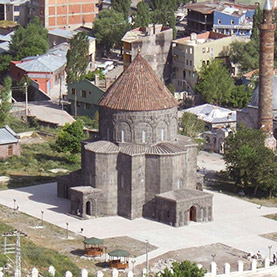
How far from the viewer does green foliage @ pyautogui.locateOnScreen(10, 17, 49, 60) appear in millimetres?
126812

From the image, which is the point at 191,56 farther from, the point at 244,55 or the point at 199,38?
the point at 199,38

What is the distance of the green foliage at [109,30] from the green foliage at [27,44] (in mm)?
6287

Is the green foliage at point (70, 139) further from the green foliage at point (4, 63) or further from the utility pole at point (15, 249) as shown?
the green foliage at point (4, 63)

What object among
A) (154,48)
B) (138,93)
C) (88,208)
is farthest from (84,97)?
(88,208)

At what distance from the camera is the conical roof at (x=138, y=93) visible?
2985 inches

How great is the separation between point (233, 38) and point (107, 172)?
49.6 m

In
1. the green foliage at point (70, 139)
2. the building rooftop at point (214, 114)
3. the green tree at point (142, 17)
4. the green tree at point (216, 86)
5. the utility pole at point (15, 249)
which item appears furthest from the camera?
the green tree at point (142, 17)

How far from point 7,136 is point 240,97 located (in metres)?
28.4

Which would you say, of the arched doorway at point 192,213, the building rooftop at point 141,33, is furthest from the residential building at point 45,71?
the arched doorway at point 192,213

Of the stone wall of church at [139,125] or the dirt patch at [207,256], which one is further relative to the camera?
the stone wall of church at [139,125]

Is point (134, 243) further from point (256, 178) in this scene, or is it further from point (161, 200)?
point (256, 178)

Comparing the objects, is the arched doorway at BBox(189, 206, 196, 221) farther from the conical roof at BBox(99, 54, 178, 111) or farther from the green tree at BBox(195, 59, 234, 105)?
the green tree at BBox(195, 59, 234, 105)

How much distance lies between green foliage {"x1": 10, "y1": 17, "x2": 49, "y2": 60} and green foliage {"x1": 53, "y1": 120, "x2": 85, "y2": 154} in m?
38.1

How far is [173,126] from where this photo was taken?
77.2 meters
